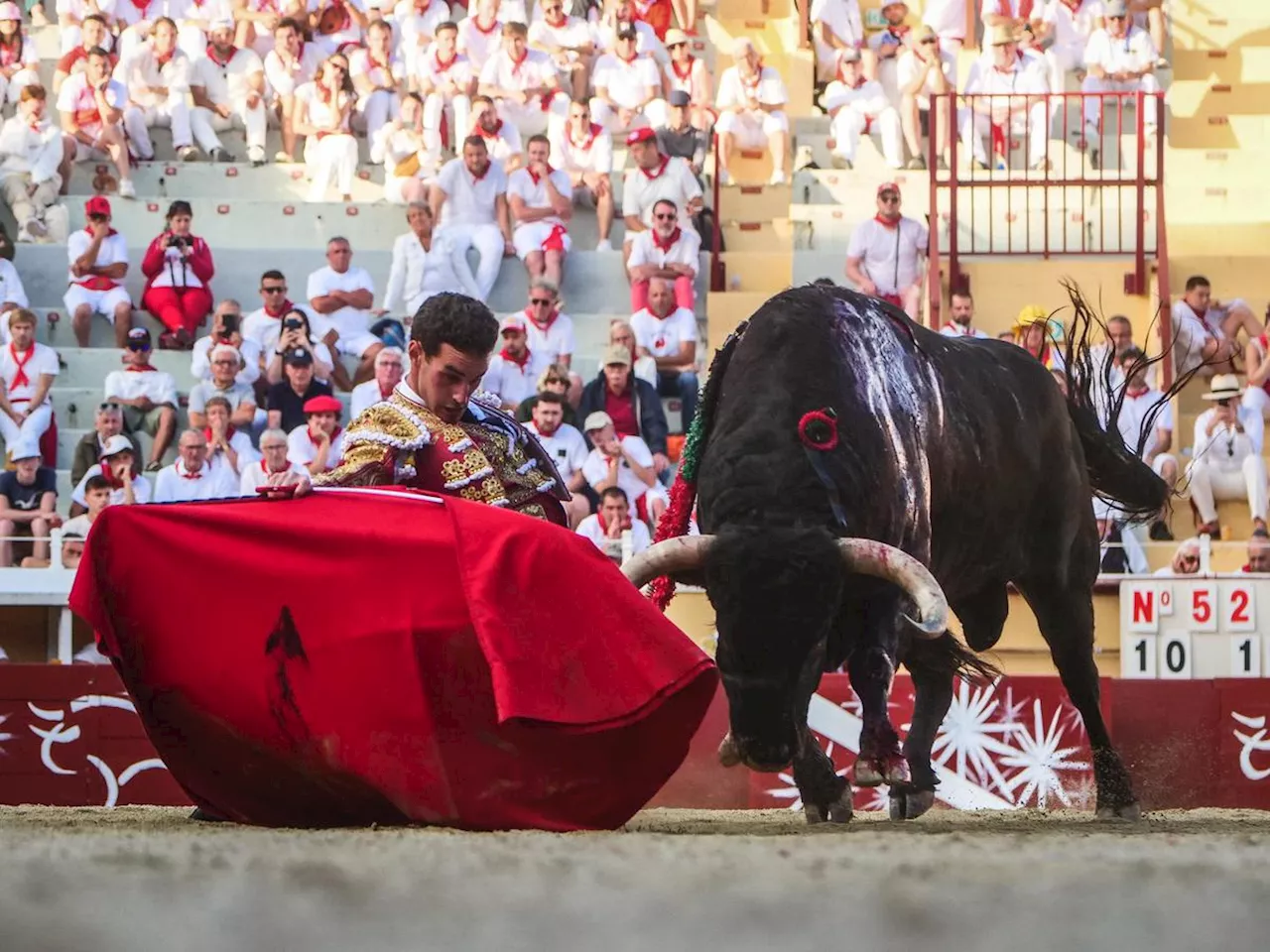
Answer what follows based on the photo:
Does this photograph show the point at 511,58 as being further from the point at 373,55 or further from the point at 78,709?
the point at 78,709

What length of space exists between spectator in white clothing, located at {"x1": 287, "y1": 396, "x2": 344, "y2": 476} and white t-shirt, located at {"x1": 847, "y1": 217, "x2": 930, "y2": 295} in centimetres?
331

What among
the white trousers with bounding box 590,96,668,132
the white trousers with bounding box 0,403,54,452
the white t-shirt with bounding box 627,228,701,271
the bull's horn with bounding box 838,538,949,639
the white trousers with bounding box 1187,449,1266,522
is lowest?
the white trousers with bounding box 1187,449,1266,522

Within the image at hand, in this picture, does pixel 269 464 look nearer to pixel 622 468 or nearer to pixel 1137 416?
pixel 622 468

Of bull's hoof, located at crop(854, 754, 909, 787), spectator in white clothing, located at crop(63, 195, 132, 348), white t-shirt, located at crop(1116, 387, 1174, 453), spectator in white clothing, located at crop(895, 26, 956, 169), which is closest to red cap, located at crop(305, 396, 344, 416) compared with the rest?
spectator in white clothing, located at crop(63, 195, 132, 348)

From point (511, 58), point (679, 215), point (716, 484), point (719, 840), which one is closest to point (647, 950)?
point (719, 840)

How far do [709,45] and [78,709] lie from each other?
7.61m

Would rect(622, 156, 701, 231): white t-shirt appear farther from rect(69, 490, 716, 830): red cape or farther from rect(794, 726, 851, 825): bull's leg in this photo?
rect(69, 490, 716, 830): red cape

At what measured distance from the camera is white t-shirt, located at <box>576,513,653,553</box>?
9.90 metres

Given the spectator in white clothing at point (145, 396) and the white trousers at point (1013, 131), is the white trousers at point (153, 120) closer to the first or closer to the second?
the spectator in white clothing at point (145, 396)

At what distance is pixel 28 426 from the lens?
36.5ft

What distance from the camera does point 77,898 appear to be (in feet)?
8.42

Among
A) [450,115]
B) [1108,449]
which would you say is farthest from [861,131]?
[1108,449]

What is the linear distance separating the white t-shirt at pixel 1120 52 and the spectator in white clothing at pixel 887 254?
A: 2303 mm

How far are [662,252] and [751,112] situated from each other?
2.14 meters
